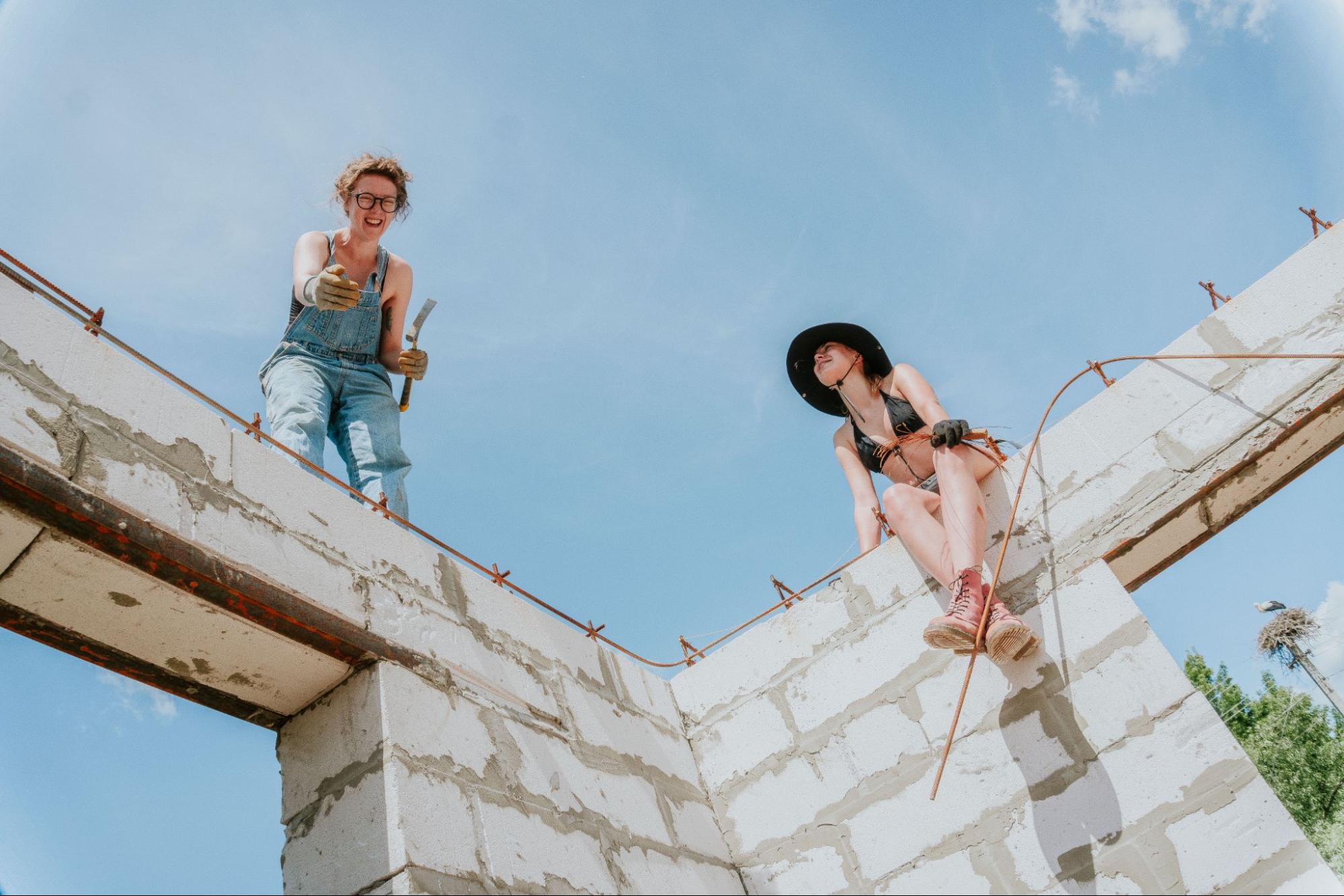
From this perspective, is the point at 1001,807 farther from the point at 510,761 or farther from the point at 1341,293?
the point at 1341,293

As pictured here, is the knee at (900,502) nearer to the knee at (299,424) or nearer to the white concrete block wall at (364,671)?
the white concrete block wall at (364,671)

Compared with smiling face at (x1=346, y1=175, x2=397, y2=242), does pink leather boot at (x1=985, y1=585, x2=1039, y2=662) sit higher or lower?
lower

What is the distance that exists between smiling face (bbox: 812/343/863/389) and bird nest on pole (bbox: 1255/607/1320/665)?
1501cm

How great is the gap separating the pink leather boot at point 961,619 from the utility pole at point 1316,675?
575 inches

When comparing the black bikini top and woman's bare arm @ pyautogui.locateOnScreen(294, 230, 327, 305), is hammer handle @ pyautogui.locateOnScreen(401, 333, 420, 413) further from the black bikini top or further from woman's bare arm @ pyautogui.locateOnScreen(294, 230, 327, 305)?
the black bikini top

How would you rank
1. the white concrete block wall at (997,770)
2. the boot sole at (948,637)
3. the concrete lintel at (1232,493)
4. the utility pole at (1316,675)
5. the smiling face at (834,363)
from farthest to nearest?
1. the utility pole at (1316,675)
2. the smiling face at (834,363)
3. the concrete lintel at (1232,493)
4. the boot sole at (948,637)
5. the white concrete block wall at (997,770)

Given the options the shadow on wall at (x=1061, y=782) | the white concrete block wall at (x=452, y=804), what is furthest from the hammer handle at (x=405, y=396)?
the shadow on wall at (x=1061, y=782)

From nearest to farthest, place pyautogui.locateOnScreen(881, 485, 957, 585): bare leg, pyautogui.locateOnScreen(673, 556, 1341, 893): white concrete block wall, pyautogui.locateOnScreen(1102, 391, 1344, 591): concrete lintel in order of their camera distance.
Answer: pyautogui.locateOnScreen(673, 556, 1341, 893): white concrete block wall → pyautogui.locateOnScreen(1102, 391, 1344, 591): concrete lintel → pyautogui.locateOnScreen(881, 485, 957, 585): bare leg

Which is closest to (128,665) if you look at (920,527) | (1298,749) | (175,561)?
(175,561)

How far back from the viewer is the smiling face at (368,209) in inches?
134

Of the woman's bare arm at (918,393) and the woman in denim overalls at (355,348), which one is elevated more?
the woman in denim overalls at (355,348)

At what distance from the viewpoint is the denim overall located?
3.16m

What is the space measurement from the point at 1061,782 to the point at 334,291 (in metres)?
2.62

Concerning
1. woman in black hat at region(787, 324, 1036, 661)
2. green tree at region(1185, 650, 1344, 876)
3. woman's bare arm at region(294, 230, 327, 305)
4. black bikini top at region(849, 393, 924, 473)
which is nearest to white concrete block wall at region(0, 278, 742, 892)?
woman's bare arm at region(294, 230, 327, 305)
